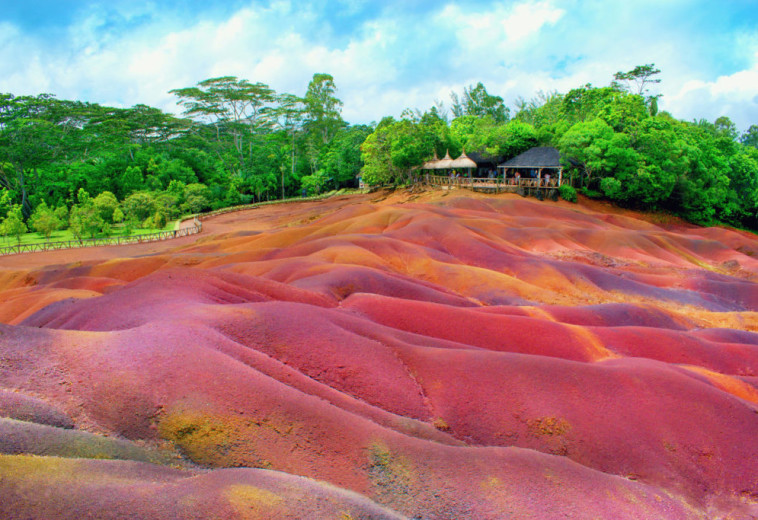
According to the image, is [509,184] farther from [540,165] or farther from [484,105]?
[484,105]

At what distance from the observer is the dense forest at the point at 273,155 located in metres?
45.6

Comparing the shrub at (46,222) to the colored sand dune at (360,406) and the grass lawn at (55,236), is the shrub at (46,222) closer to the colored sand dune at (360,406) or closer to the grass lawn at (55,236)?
the grass lawn at (55,236)

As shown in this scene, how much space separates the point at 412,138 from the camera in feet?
171

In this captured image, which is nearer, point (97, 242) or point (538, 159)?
point (97, 242)

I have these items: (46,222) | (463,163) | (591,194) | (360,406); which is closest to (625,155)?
(591,194)

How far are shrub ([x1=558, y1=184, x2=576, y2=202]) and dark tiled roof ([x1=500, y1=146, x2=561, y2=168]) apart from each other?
92.6 inches

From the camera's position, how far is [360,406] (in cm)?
897

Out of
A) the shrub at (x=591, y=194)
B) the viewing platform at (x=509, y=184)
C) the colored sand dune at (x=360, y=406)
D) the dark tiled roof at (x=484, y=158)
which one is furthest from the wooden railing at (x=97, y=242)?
the shrub at (x=591, y=194)

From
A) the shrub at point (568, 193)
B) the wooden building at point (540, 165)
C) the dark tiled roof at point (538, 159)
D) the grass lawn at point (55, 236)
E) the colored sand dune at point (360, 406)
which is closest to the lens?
the colored sand dune at point (360, 406)

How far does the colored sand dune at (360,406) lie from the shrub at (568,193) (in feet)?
93.2

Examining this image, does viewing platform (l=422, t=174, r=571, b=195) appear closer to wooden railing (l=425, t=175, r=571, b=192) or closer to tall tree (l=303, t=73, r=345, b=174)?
wooden railing (l=425, t=175, r=571, b=192)

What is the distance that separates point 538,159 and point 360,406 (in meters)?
45.2

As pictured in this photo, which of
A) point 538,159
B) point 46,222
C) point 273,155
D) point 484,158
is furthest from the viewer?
point 273,155

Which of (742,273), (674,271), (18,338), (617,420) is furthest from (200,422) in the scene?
(742,273)
